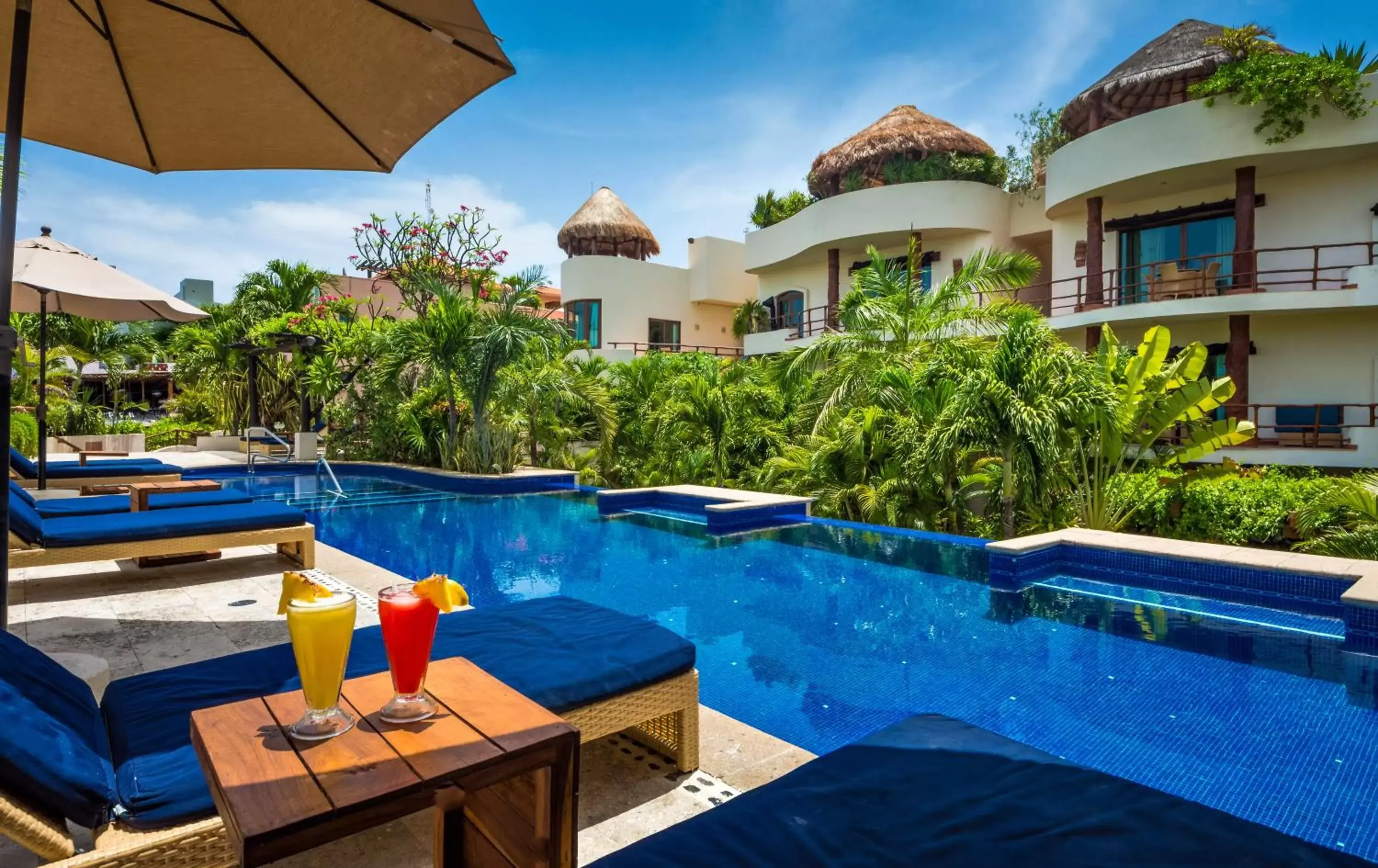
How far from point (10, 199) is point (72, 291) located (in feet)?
13.5

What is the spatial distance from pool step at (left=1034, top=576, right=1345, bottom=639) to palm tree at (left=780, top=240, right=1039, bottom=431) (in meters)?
3.88

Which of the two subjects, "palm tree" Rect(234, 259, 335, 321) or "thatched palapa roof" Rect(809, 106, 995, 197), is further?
"palm tree" Rect(234, 259, 335, 321)

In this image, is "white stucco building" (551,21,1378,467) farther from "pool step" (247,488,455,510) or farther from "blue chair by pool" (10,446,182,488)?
"blue chair by pool" (10,446,182,488)

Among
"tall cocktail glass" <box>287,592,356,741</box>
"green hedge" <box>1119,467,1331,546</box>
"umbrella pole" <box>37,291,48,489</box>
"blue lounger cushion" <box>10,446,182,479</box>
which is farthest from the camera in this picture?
"green hedge" <box>1119,467,1331,546</box>

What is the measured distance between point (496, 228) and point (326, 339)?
7156 millimetres

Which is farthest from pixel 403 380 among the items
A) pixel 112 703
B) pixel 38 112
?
pixel 112 703

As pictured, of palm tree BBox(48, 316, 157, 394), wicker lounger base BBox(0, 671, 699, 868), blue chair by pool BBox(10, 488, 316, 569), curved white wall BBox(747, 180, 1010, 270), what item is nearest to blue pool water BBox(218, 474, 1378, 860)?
blue chair by pool BBox(10, 488, 316, 569)

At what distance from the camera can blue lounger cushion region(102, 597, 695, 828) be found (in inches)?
71.2

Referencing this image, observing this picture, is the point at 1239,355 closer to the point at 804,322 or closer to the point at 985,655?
the point at 804,322

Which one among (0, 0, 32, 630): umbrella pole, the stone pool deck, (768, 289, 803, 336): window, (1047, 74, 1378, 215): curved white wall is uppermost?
(1047, 74, 1378, 215): curved white wall

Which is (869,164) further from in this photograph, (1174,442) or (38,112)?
(38,112)

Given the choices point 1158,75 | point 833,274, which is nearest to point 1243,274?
point 1158,75

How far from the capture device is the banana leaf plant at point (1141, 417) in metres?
8.02

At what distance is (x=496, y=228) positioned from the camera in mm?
22500
